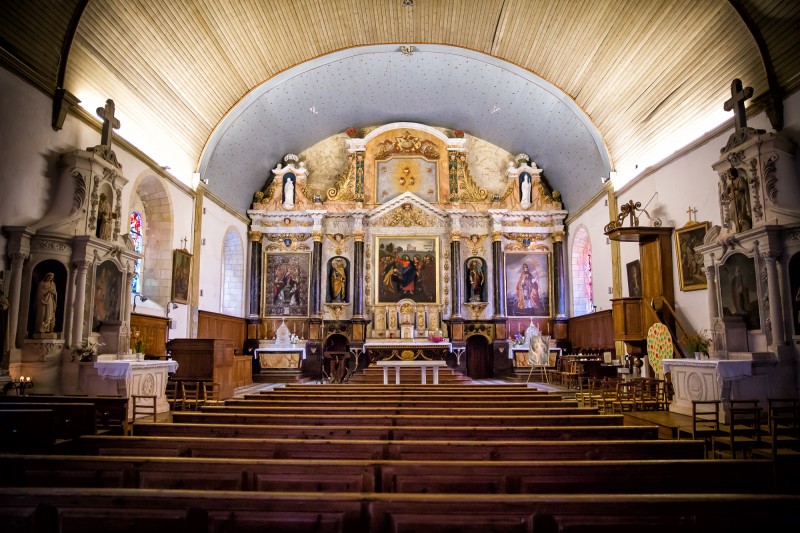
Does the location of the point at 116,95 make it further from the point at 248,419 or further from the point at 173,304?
the point at 248,419

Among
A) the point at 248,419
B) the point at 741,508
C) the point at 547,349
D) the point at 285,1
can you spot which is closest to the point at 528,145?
the point at 547,349

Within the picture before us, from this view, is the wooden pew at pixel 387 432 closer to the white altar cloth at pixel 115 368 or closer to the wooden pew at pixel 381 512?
the wooden pew at pixel 381 512

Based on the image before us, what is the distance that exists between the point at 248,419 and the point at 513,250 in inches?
617

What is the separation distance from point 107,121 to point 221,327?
800cm

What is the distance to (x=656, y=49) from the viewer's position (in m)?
11.5

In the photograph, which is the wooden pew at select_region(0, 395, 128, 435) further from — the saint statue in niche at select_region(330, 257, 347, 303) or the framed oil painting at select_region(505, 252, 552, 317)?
the framed oil painting at select_region(505, 252, 552, 317)

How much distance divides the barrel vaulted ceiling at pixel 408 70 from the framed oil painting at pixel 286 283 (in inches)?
94.6

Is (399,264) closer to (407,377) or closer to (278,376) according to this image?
(278,376)

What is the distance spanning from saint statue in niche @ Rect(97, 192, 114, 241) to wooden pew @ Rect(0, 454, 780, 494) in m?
8.10

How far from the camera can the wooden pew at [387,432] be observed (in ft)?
14.5

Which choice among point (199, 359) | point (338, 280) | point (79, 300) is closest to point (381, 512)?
point (79, 300)

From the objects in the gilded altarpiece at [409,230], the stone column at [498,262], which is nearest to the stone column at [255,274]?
the gilded altarpiece at [409,230]

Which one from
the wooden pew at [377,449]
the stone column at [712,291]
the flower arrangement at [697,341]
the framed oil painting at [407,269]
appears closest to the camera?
the wooden pew at [377,449]

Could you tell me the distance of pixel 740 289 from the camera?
9680 mm
